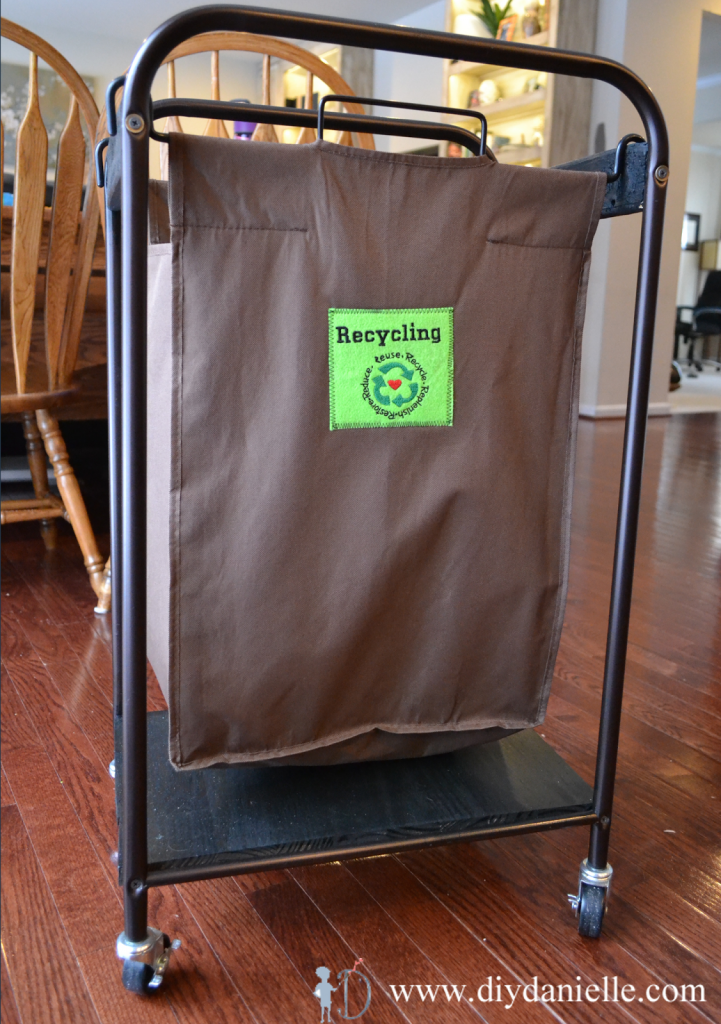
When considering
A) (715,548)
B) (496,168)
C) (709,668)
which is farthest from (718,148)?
(496,168)

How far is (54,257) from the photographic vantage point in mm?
1614

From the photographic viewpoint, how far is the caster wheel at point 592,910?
0.78 meters

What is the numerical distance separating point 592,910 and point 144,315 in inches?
25.3

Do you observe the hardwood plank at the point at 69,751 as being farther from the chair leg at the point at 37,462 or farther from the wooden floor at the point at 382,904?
the chair leg at the point at 37,462

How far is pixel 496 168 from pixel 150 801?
2.04 feet

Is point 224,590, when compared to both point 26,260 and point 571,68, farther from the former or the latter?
point 26,260

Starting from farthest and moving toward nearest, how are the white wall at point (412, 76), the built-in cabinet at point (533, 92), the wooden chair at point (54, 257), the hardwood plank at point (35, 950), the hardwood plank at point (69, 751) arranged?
1. the white wall at point (412, 76)
2. the built-in cabinet at point (533, 92)
3. the wooden chair at point (54, 257)
4. the hardwood plank at point (69, 751)
5. the hardwood plank at point (35, 950)

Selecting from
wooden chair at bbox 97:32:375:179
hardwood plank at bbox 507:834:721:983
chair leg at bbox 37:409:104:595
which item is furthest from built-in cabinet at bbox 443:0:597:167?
hardwood plank at bbox 507:834:721:983

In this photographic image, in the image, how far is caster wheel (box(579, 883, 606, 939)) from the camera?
0.78 meters

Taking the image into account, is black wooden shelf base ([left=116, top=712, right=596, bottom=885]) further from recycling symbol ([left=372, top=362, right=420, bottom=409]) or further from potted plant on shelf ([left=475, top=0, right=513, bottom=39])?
potted plant on shelf ([left=475, top=0, right=513, bottom=39])

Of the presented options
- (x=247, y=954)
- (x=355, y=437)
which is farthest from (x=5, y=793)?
(x=355, y=437)

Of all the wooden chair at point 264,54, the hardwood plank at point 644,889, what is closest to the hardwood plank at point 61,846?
the hardwood plank at point 644,889

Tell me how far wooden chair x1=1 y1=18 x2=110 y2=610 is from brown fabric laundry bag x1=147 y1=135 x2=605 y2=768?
0.89 meters

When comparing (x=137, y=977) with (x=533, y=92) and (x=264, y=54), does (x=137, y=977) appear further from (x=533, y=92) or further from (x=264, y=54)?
(x=533, y=92)
